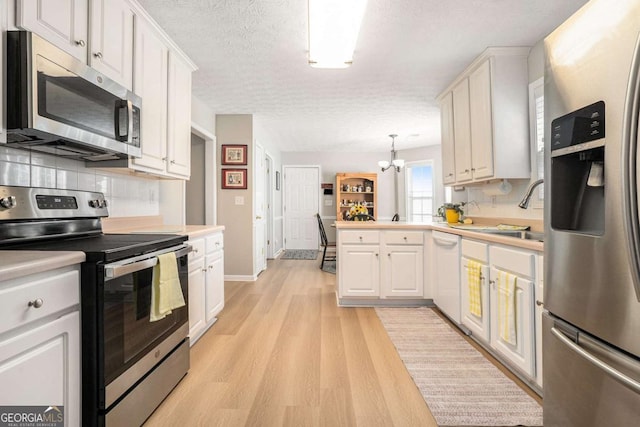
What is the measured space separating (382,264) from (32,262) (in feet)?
8.98

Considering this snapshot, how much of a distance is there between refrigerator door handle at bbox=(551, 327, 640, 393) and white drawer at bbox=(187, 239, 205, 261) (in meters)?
2.07

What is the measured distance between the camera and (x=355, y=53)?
2.73 m

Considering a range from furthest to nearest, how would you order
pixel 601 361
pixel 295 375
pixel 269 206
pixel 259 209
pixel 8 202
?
pixel 269 206
pixel 259 209
pixel 295 375
pixel 8 202
pixel 601 361

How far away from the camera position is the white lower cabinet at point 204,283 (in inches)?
88.7

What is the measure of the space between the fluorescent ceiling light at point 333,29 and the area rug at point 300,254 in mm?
4509

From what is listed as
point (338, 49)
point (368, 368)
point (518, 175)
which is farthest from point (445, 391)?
point (338, 49)

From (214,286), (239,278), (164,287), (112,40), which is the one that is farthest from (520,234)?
(239,278)

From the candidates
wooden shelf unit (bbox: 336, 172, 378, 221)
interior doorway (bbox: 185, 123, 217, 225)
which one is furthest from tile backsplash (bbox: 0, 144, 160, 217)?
wooden shelf unit (bbox: 336, 172, 378, 221)

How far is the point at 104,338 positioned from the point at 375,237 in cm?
245

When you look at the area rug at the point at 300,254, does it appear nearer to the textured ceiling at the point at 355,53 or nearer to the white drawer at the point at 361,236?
the textured ceiling at the point at 355,53

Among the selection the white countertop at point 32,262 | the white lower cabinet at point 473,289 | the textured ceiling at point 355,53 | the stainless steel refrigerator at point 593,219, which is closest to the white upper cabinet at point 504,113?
the textured ceiling at point 355,53

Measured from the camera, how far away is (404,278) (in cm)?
320

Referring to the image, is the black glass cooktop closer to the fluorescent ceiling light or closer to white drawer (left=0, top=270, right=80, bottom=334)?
white drawer (left=0, top=270, right=80, bottom=334)

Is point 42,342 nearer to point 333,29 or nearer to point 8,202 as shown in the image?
point 8,202
